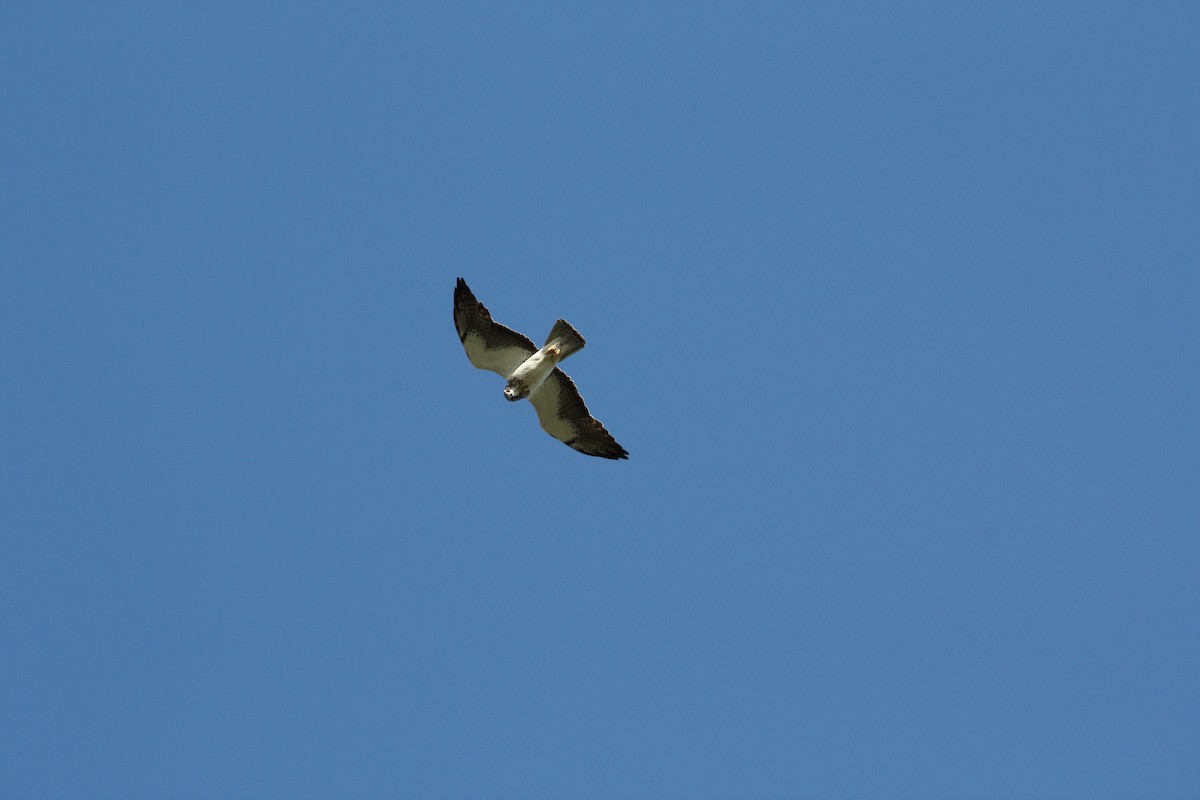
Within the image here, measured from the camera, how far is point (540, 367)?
65.9ft

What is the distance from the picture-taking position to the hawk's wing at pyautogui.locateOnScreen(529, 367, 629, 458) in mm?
20828

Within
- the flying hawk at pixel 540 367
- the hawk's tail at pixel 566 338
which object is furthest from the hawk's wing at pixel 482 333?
the hawk's tail at pixel 566 338

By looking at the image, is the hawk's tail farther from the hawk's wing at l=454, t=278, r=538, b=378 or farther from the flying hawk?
the hawk's wing at l=454, t=278, r=538, b=378

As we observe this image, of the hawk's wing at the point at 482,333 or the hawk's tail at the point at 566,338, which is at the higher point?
the hawk's tail at the point at 566,338

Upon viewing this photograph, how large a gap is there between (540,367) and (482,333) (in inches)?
54.9

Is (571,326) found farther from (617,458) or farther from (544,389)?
(617,458)

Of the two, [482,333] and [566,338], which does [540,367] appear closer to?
[566,338]

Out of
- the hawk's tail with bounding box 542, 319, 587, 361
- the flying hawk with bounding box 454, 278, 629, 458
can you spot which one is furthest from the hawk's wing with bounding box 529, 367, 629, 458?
the hawk's tail with bounding box 542, 319, 587, 361

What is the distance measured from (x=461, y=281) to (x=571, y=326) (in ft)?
7.86

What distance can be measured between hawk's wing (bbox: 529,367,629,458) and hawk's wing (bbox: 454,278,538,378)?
79 centimetres

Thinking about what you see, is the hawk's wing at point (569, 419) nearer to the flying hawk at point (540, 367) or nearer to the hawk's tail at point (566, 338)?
the flying hawk at point (540, 367)

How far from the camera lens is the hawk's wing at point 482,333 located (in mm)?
20438

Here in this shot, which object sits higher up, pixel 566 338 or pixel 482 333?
pixel 566 338

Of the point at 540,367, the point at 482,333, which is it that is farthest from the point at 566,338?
the point at 482,333
